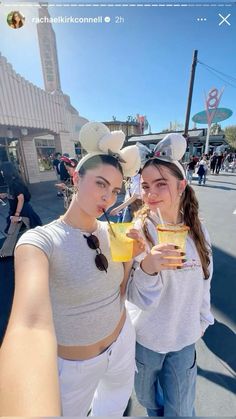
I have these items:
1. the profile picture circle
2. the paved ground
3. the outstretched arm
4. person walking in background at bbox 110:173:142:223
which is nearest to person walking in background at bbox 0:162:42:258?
the paved ground

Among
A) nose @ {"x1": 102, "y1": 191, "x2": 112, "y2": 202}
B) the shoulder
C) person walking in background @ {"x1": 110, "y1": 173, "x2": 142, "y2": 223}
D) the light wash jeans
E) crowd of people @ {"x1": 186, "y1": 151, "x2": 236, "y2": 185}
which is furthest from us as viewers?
crowd of people @ {"x1": 186, "y1": 151, "x2": 236, "y2": 185}

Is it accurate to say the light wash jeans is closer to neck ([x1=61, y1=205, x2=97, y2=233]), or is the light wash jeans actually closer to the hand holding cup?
the hand holding cup

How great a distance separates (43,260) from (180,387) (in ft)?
3.62

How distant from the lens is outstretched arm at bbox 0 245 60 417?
17.3 inches

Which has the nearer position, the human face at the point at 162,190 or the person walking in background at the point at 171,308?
the person walking in background at the point at 171,308

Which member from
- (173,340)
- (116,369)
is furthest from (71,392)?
(173,340)

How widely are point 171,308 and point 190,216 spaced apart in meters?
0.58

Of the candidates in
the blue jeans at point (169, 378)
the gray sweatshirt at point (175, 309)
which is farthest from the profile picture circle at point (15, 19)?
the blue jeans at point (169, 378)

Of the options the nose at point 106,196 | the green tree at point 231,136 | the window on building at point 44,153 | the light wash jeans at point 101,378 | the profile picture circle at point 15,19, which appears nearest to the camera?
the light wash jeans at point 101,378

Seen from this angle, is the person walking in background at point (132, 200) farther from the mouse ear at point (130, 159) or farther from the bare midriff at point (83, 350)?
the bare midriff at point (83, 350)

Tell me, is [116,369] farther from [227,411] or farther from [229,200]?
[229,200]

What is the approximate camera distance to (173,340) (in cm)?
110

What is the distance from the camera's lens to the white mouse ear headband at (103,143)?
1.14 metres

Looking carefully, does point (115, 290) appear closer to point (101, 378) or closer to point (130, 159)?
point (101, 378)
